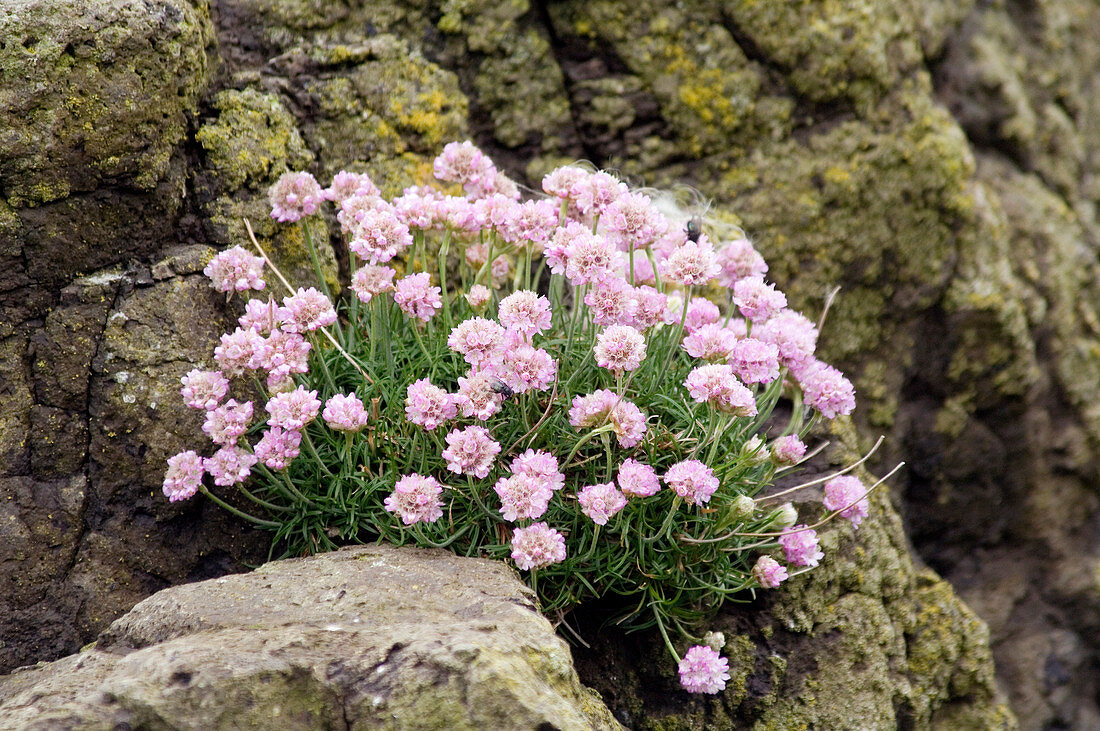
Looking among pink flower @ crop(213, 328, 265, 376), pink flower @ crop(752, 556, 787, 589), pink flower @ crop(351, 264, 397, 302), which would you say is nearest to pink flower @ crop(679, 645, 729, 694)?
pink flower @ crop(752, 556, 787, 589)

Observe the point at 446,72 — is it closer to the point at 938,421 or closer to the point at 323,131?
the point at 323,131

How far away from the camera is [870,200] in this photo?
5.09 m

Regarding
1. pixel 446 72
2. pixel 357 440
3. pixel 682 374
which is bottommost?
pixel 357 440

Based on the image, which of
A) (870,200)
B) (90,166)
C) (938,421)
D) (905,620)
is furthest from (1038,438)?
(90,166)

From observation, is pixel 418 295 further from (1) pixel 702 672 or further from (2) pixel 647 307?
(1) pixel 702 672

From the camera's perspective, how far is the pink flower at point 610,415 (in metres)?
2.85

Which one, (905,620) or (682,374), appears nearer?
(682,374)

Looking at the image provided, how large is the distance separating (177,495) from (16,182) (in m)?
1.20

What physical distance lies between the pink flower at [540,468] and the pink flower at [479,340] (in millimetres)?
335

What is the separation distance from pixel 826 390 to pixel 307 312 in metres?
1.91

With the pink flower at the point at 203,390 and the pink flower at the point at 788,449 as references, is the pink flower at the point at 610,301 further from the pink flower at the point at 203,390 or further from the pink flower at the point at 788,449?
the pink flower at the point at 203,390

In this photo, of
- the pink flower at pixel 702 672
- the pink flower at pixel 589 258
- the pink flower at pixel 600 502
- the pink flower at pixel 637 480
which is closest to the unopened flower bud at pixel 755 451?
the pink flower at pixel 637 480

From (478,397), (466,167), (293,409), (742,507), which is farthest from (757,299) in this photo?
(293,409)

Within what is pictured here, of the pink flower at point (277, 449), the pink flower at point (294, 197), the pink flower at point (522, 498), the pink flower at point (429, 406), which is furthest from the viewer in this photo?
the pink flower at point (294, 197)
